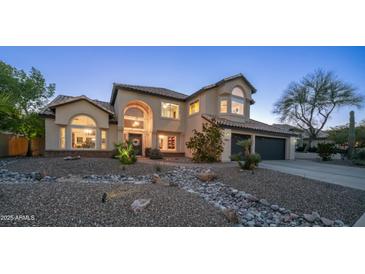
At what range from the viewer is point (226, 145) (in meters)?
9.84

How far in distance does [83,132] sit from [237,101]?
430 inches

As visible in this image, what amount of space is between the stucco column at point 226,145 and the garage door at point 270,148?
2.72 meters

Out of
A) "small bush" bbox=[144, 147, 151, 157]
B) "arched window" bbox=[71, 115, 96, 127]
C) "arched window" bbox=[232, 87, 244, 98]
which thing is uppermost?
"arched window" bbox=[232, 87, 244, 98]

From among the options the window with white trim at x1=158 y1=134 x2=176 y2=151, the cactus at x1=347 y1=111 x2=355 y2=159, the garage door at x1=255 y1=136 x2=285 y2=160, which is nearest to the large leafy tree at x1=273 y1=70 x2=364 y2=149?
the cactus at x1=347 y1=111 x2=355 y2=159

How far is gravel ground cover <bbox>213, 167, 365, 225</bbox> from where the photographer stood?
3.83m

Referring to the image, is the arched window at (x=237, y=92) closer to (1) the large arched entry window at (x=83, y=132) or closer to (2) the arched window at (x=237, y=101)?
(2) the arched window at (x=237, y=101)

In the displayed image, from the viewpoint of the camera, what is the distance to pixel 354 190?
495 cm

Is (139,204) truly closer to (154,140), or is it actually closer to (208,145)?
(208,145)

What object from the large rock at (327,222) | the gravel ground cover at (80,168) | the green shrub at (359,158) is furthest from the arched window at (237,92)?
the large rock at (327,222)

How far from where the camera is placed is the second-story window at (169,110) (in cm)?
1209

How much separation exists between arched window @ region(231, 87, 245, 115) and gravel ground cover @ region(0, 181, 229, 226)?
9.42 m

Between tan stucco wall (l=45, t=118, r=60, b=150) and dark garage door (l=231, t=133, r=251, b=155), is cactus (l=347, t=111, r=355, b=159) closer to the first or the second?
dark garage door (l=231, t=133, r=251, b=155)

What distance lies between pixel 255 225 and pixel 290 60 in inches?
230
